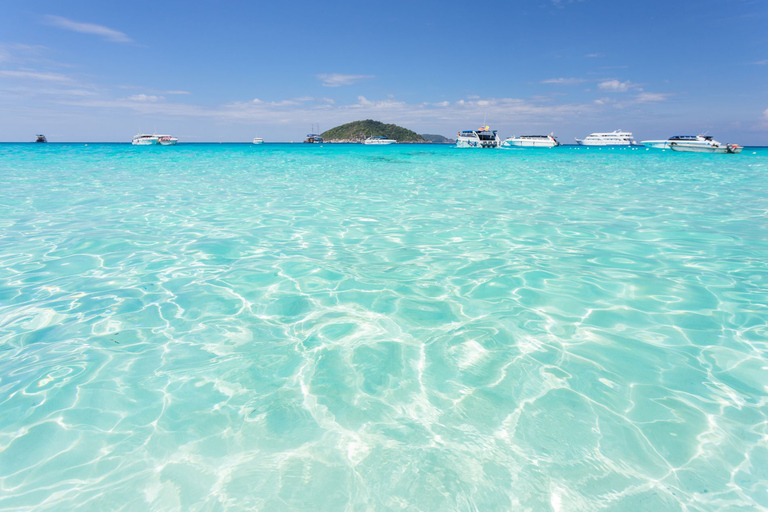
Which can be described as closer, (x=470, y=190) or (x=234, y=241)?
(x=234, y=241)

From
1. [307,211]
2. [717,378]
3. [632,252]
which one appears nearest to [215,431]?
[717,378]

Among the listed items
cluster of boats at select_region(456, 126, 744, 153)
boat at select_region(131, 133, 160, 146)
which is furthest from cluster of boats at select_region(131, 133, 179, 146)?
cluster of boats at select_region(456, 126, 744, 153)

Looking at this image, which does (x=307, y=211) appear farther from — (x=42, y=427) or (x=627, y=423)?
(x=627, y=423)

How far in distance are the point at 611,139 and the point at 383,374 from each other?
126156mm

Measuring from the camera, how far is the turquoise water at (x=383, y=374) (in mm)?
2537

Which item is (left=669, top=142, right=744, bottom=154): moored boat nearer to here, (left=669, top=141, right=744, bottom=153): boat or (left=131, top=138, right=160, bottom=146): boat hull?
(left=669, top=141, right=744, bottom=153): boat

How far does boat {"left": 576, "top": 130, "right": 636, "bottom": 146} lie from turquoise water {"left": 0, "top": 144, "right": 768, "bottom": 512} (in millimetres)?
116451

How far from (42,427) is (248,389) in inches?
60.0

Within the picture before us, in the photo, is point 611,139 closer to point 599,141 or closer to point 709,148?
point 599,141

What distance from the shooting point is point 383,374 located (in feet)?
12.0

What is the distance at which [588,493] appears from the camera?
2451mm

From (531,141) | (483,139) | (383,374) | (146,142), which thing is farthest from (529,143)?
(146,142)

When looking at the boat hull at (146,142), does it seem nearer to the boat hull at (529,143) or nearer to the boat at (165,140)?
the boat at (165,140)

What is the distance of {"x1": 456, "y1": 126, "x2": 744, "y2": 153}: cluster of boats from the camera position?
200ft
